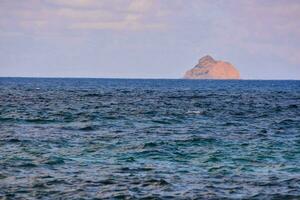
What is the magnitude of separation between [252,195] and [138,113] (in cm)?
3735

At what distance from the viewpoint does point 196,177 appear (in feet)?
77.3

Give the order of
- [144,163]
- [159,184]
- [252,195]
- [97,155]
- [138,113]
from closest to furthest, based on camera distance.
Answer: [252,195] → [159,184] → [144,163] → [97,155] → [138,113]

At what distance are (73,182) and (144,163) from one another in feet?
17.8

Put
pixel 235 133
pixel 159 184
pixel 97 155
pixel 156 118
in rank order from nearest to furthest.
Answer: pixel 159 184 → pixel 97 155 → pixel 235 133 → pixel 156 118

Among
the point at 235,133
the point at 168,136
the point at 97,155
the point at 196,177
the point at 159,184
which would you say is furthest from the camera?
the point at 235,133

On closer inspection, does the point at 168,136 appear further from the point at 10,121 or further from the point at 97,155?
the point at 10,121

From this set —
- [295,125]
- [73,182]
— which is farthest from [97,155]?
[295,125]

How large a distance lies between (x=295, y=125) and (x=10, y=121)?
917 inches

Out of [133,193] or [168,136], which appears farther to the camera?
[168,136]

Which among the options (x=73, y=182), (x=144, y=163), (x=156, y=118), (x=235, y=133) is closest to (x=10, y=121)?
(x=156, y=118)

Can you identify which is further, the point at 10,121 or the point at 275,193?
the point at 10,121

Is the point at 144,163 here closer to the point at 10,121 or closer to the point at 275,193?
the point at 275,193

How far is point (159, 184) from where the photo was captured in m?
21.9

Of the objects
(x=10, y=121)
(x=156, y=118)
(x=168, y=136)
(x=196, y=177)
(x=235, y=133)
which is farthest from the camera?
(x=156, y=118)
